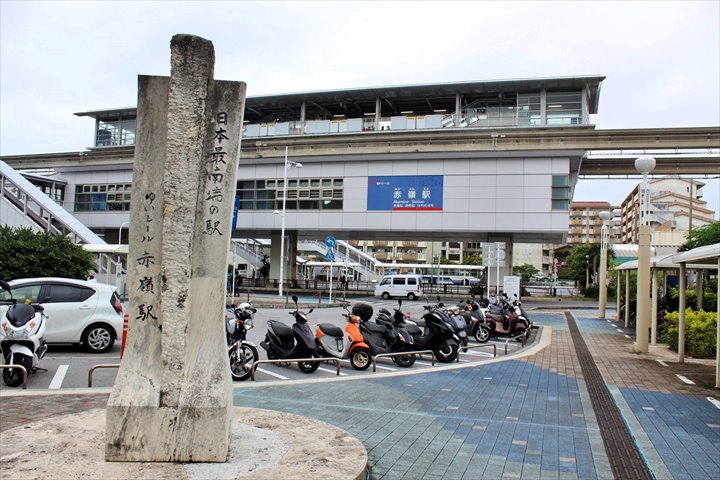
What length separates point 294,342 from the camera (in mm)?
9875

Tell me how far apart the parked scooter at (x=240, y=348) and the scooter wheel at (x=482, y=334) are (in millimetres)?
7407

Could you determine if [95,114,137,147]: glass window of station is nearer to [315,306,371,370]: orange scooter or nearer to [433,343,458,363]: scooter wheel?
[315,306,371,370]: orange scooter

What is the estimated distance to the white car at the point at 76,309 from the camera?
10.1 m

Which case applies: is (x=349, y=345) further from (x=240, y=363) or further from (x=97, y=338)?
(x=97, y=338)

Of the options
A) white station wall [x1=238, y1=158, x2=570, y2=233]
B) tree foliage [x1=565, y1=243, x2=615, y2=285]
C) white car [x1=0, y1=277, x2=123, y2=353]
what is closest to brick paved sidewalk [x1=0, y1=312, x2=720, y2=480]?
white car [x1=0, y1=277, x2=123, y2=353]

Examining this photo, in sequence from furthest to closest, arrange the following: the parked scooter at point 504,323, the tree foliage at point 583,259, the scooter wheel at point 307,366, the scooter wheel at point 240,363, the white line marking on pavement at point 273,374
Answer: the tree foliage at point 583,259, the parked scooter at point 504,323, the scooter wheel at point 307,366, the white line marking on pavement at point 273,374, the scooter wheel at point 240,363

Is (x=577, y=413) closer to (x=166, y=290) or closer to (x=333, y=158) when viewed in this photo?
(x=166, y=290)

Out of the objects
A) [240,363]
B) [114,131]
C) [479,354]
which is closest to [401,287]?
[479,354]

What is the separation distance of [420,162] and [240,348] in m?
26.8

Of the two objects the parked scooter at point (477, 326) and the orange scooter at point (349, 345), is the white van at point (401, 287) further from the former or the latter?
the orange scooter at point (349, 345)

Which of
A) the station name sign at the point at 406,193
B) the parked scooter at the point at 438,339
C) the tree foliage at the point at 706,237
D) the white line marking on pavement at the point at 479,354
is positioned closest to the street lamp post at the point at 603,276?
the tree foliage at the point at 706,237

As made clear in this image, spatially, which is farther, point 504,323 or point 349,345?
point 504,323

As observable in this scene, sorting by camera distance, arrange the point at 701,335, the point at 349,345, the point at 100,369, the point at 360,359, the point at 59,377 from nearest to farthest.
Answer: the point at 59,377 → the point at 100,369 → the point at 360,359 → the point at 349,345 → the point at 701,335

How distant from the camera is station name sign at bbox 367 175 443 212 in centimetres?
3391
